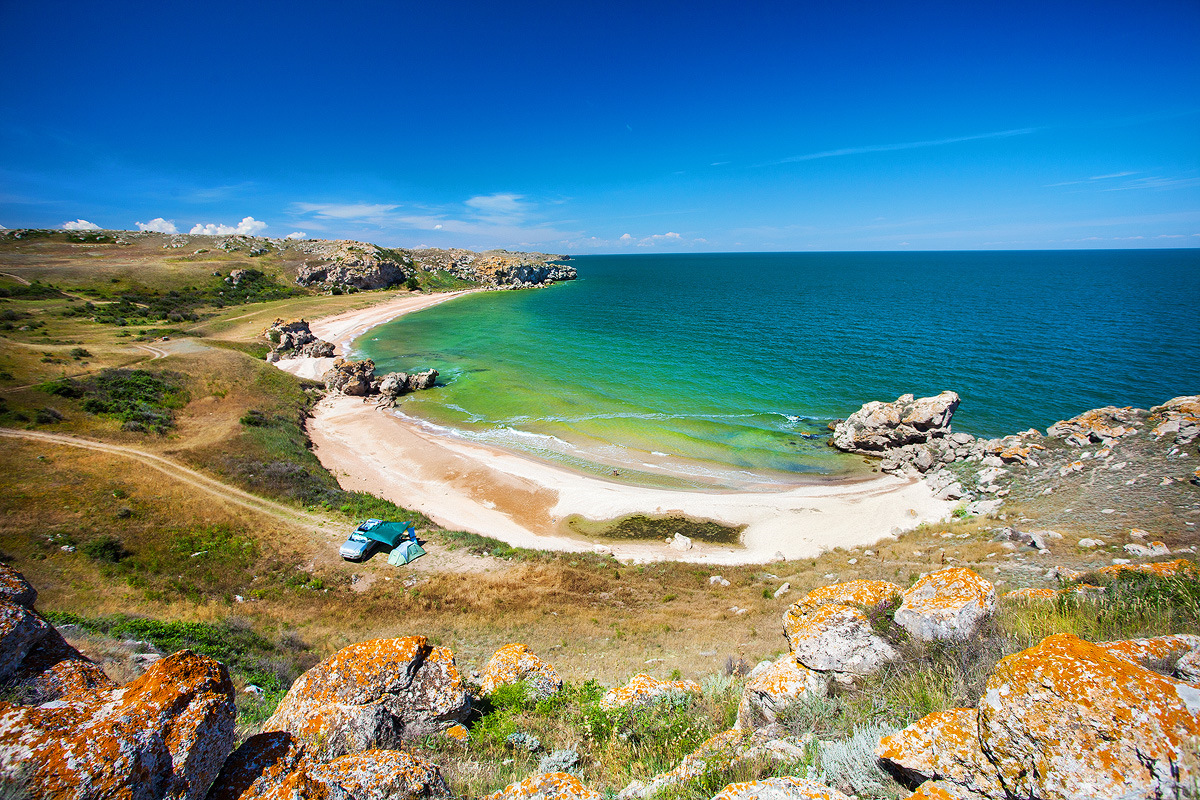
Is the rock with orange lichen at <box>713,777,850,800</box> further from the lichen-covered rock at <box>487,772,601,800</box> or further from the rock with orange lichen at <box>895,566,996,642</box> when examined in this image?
the rock with orange lichen at <box>895,566,996,642</box>

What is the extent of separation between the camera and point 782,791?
4.09 meters

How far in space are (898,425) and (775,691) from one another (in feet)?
111

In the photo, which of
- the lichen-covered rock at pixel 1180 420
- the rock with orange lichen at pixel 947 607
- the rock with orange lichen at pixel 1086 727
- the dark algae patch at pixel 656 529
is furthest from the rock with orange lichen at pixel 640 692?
the lichen-covered rock at pixel 1180 420

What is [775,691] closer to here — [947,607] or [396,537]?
[947,607]

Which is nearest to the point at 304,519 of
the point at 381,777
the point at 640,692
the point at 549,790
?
the point at 640,692

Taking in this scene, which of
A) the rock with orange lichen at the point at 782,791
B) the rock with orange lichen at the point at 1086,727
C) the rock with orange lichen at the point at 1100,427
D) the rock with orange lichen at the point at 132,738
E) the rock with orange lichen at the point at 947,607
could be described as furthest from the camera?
the rock with orange lichen at the point at 1100,427

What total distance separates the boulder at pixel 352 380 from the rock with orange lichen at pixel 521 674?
4412 cm

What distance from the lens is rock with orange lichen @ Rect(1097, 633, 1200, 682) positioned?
446 centimetres

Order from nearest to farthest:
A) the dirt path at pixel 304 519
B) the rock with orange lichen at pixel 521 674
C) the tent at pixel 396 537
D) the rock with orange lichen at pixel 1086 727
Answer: the rock with orange lichen at pixel 1086 727 < the rock with orange lichen at pixel 521 674 < the dirt path at pixel 304 519 < the tent at pixel 396 537

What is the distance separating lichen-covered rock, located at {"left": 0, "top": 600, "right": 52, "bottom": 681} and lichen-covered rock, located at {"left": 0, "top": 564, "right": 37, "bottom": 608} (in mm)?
147

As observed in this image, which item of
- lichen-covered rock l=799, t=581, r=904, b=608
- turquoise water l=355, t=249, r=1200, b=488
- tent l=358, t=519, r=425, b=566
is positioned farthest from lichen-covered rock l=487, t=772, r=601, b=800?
turquoise water l=355, t=249, r=1200, b=488

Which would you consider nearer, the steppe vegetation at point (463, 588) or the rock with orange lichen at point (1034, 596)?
the steppe vegetation at point (463, 588)

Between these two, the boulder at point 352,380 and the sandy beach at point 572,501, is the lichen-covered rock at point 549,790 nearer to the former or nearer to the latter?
the sandy beach at point 572,501

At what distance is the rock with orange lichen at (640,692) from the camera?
7711 millimetres
